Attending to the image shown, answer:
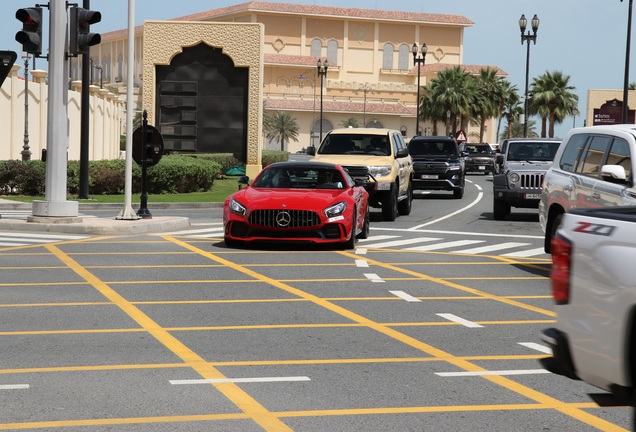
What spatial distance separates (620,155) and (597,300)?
29.1 ft

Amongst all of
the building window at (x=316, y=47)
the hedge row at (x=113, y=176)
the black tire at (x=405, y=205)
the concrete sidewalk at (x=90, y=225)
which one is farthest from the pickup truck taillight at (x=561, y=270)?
the building window at (x=316, y=47)

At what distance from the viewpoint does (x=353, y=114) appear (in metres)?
133

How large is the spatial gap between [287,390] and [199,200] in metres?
23.8

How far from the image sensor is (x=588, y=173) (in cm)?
1412

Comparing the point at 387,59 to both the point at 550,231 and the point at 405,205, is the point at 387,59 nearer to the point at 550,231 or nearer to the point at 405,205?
the point at 405,205

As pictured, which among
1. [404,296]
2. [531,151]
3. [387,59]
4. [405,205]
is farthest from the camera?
[387,59]

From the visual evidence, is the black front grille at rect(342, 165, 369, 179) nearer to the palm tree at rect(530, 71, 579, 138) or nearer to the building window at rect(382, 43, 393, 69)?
the palm tree at rect(530, 71, 579, 138)

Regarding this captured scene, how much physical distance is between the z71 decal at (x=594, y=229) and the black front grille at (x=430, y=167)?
29.3 metres

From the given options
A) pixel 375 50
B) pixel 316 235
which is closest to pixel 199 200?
pixel 316 235

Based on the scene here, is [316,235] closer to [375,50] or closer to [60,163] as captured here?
[60,163]

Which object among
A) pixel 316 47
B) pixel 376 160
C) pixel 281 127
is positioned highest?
pixel 316 47

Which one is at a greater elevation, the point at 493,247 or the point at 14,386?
the point at 14,386

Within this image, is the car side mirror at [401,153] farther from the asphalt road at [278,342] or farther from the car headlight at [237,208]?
the car headlight at [237,208]

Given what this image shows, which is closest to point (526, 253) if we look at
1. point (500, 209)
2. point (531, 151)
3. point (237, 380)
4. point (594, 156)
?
point (594, 156)
